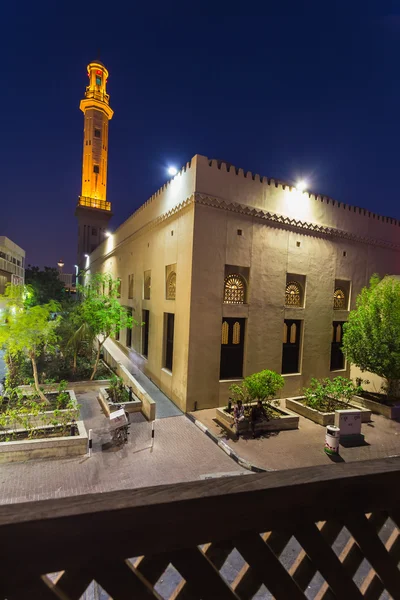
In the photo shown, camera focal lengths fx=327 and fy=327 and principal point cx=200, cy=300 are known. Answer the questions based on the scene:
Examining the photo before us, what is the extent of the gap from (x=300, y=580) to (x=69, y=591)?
997mm

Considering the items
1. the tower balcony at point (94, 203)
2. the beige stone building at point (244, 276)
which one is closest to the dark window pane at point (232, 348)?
the beige stone building at point (244, 276)

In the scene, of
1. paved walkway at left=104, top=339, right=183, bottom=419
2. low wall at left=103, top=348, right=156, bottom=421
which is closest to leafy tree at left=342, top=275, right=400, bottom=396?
paved walkway at left=104, top=339, right=183, bottom=419

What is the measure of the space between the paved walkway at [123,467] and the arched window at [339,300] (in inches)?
438

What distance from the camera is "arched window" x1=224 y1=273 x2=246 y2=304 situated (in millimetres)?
14727

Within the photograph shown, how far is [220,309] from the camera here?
14094mm

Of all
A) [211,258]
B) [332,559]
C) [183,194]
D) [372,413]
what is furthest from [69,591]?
[372,413]

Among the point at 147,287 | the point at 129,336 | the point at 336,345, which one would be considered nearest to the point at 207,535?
the point at 336,345

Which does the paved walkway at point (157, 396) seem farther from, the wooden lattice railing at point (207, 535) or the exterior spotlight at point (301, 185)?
the wooden lattice railing at point (207, 535)

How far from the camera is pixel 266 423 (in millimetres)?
11656

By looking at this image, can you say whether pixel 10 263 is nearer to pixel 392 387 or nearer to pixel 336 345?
pixel 336 345

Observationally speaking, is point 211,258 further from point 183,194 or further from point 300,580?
point 300,580

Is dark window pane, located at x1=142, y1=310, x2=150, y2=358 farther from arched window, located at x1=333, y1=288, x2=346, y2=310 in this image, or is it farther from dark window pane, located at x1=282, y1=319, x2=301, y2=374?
arched window, located at x1=333, y1=288, x2=346, y2=310

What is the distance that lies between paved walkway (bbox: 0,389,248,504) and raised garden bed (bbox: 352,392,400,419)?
815cm

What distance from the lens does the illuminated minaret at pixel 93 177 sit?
46969 millimetres
